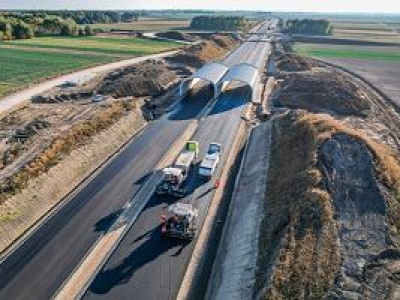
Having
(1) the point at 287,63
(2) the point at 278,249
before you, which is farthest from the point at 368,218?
(1) the point at 287,63

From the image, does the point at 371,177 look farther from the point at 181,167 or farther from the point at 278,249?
the point at 181,167

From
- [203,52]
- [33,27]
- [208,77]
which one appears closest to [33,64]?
[203,52]

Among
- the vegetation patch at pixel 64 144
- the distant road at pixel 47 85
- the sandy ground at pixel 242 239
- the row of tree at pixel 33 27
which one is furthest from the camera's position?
the row of tree at pixel 33 27

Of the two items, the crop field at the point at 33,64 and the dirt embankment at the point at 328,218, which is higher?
the dirt embankment at the point at 328,218

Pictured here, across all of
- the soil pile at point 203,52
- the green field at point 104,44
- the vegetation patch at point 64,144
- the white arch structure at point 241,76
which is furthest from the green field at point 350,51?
the vegetation patch at point 64,144

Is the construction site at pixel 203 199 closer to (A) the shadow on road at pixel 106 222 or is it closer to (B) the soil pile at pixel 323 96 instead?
(A) the shadow on road at pixel 106 222

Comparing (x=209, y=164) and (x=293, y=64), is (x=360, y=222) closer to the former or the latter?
(x=209, y=164)

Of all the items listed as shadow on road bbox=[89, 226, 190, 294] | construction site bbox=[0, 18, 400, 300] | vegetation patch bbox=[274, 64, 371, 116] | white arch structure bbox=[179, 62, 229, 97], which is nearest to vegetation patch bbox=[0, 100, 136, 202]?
construction site bbox=[0, 18, 400, 300]
